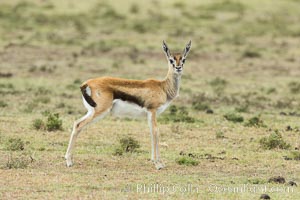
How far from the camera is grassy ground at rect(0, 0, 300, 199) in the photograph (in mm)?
9711

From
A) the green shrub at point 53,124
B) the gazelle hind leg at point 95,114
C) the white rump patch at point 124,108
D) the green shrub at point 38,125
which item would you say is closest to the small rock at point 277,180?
the white rump patch at point 124,108

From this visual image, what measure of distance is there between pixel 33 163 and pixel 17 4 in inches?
1110

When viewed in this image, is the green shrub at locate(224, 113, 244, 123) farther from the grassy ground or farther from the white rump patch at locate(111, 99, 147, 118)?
the white rump patch at locate(111, 99, 147, 118)

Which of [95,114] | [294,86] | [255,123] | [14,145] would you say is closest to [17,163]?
[95,114]

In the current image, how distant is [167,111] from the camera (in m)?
17.0

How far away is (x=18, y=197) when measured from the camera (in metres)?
8.58

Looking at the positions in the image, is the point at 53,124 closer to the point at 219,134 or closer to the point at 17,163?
the point at 219,134

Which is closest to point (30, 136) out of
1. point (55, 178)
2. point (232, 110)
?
point (55, 178)

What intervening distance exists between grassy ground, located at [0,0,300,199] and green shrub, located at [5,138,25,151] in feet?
0.10

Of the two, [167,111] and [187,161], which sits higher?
[167,111]

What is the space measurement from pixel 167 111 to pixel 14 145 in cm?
598

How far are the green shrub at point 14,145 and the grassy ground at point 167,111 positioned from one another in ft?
0.10

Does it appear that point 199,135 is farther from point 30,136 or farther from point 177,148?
point 30,136

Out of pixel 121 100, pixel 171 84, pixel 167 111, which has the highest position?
pixel 167 111
